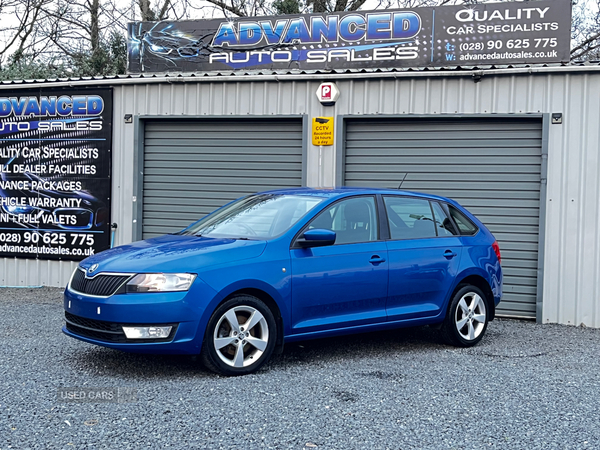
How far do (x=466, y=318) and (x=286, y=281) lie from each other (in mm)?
2340

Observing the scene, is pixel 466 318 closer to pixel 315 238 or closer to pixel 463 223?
pixel 463 223

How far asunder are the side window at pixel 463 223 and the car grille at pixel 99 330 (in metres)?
3.48

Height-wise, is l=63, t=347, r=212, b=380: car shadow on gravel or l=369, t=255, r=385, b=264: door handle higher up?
l=369, t=255, r=385, b=264: door handle

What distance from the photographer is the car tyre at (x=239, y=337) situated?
5.86 m

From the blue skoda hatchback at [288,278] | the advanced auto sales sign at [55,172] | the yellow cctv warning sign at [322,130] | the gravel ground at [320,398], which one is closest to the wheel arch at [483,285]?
the blue skoda hatchback at [288,278]

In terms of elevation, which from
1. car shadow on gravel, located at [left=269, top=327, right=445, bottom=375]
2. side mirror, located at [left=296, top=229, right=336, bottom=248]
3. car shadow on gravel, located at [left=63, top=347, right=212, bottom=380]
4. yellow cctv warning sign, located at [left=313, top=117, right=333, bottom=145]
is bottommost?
car shadow on gravel, located at [left=269, top=327, right=445, bottom=375]

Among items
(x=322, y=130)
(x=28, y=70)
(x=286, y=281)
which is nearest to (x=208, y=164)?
(x=322, y=130)

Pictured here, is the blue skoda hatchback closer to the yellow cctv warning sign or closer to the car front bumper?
the car front bumper

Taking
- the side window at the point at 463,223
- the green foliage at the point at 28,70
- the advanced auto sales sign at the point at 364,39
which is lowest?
the side window at the point at 463,223

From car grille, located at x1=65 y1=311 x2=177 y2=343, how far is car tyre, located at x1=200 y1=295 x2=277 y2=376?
0.36 meters

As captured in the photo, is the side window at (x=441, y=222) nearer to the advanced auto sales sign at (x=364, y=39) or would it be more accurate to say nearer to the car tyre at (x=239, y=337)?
the car tyre at (x=239, y=337)

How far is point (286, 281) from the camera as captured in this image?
6.21 m

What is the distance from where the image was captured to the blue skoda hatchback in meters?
5.74

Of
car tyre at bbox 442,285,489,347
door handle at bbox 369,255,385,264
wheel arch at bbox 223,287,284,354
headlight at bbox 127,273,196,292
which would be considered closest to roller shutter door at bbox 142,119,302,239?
car tyre at bbox 442,285,489,347
